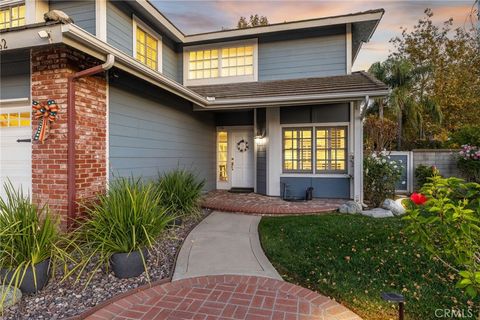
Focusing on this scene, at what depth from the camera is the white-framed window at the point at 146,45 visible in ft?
22.0

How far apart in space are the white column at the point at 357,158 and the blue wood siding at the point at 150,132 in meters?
4.77

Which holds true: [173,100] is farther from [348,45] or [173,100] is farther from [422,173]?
[422,173]

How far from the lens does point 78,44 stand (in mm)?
3594

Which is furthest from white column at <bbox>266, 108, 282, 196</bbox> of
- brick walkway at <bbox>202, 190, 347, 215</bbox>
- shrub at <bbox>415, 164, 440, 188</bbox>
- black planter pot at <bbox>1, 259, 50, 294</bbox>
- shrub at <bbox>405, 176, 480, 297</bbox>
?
black planter pot at <bbox>1, 259, 50, 294</bbox>

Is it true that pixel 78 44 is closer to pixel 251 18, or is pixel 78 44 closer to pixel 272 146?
pixel 272 146

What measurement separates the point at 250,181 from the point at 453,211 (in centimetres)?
757

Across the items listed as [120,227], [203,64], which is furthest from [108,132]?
[203,64]

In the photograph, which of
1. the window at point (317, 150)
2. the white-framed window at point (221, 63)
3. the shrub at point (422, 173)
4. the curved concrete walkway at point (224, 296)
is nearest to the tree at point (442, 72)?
the shrub at point (422, 173)

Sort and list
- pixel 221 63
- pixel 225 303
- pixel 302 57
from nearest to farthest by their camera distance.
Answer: pixel 225 303
pixel 302 57
pixel 221 63

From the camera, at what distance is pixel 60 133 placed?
4.14 m

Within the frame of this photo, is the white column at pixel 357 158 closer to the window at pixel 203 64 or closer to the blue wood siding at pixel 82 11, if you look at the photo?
the window at pixel 203 64

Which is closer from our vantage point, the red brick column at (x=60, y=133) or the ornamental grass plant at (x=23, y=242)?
the ornamental grass plant at (x=23, y=242)

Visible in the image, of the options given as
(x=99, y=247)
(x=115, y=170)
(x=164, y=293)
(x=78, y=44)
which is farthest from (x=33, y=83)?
(x=164, y=293)

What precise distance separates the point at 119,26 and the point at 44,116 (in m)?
3.10
